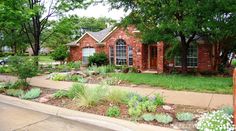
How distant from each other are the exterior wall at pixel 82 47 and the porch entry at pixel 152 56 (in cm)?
519

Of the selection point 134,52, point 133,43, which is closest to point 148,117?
point 134,52

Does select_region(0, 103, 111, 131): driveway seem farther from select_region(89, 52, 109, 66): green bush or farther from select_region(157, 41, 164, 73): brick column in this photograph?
select_region(89, 52, 109, 66): green bush

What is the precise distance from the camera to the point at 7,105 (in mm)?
8648

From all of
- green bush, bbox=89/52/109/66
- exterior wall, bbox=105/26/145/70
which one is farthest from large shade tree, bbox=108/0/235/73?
green bush, bbox=89/52/109/66

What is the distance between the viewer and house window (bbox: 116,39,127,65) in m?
24.4

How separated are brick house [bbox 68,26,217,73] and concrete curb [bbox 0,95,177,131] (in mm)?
11450

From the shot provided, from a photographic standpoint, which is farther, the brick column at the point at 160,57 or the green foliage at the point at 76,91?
the brick column at the point at 160,57

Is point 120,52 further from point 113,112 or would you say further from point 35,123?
point 35,123

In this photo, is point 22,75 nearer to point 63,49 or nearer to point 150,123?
point 150,123

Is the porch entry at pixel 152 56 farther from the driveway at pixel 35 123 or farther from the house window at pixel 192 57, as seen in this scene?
the driveway at pixel 35 123

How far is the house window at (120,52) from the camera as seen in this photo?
80.0 ft

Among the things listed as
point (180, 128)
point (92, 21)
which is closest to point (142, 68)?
point (180, 128)

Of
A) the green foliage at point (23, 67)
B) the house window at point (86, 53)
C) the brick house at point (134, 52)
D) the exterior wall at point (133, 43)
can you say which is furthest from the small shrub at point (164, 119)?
the house window at point (86, 53)

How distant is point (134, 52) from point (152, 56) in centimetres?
175
